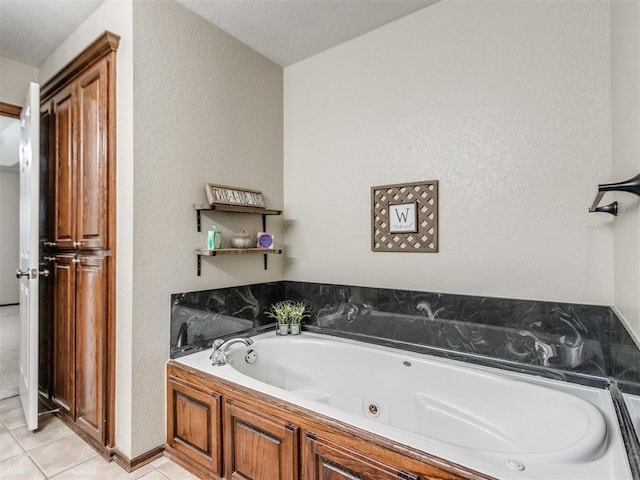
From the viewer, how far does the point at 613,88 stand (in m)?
1.66

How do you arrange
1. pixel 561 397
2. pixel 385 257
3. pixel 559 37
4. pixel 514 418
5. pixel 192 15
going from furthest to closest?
pixel 385 257 < pixel 192 15 < pixel 559 37 < pixel 514 418 < pixel 561 397

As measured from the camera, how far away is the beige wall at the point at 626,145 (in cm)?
120

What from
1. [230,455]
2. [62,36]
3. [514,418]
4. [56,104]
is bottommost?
[230,455]

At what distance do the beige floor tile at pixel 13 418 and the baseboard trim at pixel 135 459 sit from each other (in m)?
0.98

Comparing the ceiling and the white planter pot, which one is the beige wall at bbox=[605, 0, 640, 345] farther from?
the white planter pot

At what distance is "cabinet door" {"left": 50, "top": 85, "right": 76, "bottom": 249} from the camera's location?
2432 mm

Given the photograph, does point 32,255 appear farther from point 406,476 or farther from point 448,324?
point 448,324

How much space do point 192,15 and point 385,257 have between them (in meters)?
2.03

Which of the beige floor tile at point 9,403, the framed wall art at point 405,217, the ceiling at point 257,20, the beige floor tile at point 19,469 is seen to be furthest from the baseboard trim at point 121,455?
the ceiling at point 257,20

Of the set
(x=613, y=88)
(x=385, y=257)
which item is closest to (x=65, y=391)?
(x=385, y=257)

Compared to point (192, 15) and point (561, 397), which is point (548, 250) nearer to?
point (561, 397)

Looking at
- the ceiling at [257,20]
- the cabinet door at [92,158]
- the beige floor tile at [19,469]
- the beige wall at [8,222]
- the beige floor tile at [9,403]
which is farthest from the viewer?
the beige wall at [8,222]

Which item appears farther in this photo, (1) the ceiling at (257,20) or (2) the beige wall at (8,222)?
(2) the beige wall at (8,222)

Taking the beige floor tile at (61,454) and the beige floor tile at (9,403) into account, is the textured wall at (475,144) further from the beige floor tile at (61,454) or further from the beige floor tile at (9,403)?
the beige floor tile at (9,403)
